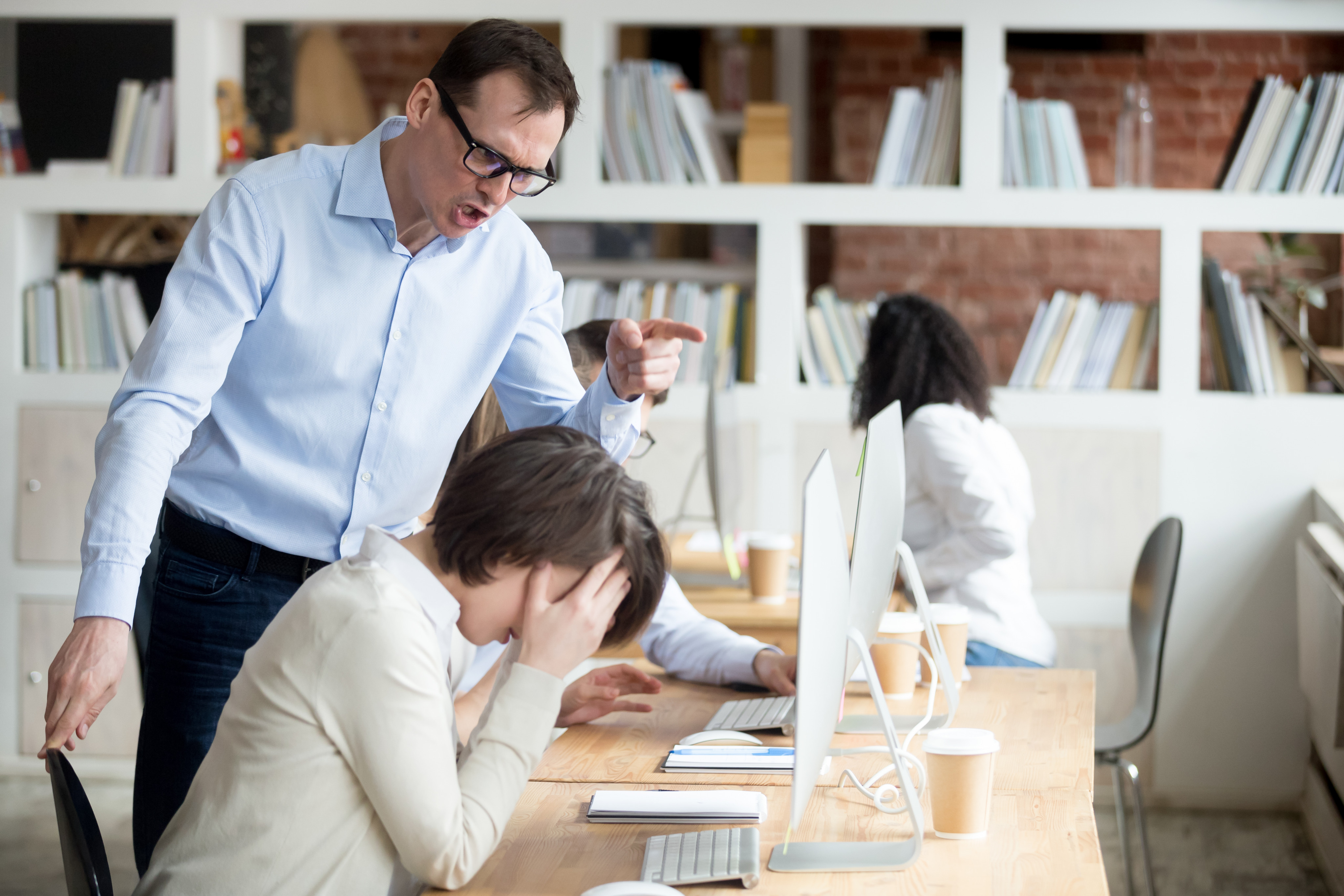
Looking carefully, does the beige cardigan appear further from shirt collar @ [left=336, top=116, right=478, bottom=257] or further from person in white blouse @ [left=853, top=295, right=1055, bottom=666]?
person in white blouse @ [left=853, top=295, right=1055, bottom=666]

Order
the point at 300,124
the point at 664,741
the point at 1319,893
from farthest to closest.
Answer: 1. the point at 300,124
2. the point at 1319,893
3. the point at 664,741

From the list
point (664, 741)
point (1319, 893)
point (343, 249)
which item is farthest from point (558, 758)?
point (1319, 893)

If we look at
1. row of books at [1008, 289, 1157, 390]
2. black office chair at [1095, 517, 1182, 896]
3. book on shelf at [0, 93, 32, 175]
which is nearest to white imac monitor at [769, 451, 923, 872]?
black office chair at [1095, 517, 1182, 896]

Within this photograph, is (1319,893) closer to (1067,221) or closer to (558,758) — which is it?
(1067,221)

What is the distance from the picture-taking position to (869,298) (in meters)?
4.63

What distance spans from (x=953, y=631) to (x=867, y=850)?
0.67 meters

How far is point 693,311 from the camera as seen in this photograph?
3545 millimetres

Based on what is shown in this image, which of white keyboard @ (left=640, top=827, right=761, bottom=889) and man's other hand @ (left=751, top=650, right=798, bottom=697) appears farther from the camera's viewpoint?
man's other hand @ (left=751, top=650, right=798, bottom=697)

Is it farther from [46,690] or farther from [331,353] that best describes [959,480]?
[46,690]

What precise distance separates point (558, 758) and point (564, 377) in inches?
22.6

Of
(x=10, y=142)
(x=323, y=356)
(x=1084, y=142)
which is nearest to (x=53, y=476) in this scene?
(x=10, y=142)

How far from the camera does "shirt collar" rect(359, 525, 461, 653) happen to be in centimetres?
111

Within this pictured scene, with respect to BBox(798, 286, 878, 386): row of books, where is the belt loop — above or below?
below

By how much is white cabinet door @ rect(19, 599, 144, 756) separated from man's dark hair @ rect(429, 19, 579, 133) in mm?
2614
